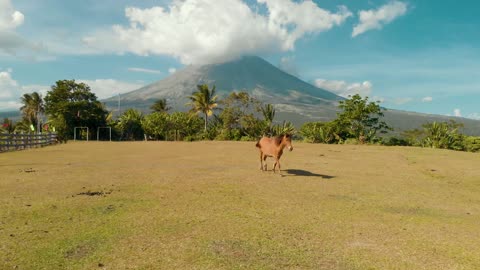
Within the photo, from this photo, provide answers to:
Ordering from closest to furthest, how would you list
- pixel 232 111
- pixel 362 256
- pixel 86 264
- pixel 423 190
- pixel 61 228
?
pixel 86 264 < pixel 362 256 < pixel 61 228 < pixel 423 190 < pixel 232 111

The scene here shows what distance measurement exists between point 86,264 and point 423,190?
811cm

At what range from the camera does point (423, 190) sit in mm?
8812

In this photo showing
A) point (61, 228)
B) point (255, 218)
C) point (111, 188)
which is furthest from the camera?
point (111, 188)

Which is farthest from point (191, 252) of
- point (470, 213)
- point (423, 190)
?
point (423, 190)

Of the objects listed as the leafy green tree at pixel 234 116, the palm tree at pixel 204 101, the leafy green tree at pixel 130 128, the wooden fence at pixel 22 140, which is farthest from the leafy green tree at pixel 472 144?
the leafy green tree at pixel 130 128

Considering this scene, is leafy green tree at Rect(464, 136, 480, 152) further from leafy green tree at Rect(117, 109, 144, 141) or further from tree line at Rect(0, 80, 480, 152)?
leafy green tree at Rect(117, 109, 144, 141)

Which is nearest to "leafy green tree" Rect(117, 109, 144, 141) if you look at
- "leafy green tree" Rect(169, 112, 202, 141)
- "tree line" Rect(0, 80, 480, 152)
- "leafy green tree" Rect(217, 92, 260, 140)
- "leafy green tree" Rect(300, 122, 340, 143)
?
"tree line" Rect(0, 80, 480, 152)

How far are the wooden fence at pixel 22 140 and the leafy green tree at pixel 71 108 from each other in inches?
634

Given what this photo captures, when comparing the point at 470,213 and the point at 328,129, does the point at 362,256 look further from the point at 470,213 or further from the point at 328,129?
the point at 328,129

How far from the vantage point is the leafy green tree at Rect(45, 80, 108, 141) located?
47.5 metres

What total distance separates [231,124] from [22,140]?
2607cm

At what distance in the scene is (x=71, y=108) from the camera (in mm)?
48469

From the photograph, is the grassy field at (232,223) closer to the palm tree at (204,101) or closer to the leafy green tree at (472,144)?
the leafy green tree at (472,144)

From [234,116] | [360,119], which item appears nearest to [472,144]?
[360,119]
